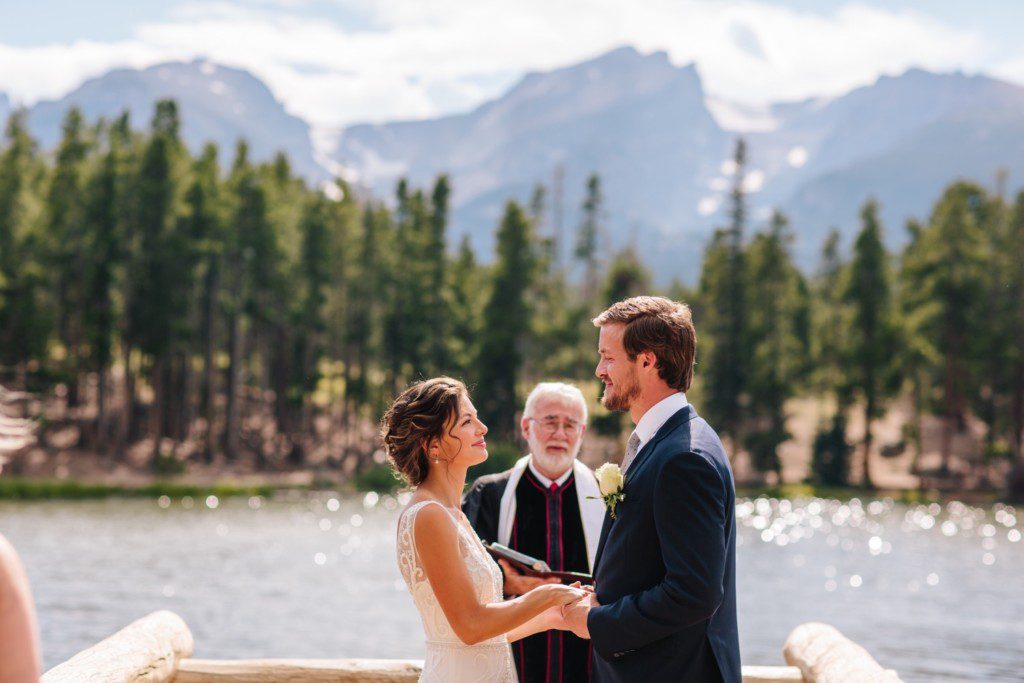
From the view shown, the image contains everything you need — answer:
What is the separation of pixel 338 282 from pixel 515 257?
36.7ft

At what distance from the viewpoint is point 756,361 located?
5975 cm

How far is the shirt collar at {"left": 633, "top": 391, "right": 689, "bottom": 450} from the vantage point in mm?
4273

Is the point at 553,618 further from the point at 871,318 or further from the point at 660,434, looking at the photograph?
the point at 871,318

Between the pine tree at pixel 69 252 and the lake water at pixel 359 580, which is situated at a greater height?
the pine tree at pixel 69 252

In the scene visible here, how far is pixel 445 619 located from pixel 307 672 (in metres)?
2.64

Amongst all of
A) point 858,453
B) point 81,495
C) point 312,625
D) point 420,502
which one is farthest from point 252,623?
point 858,453

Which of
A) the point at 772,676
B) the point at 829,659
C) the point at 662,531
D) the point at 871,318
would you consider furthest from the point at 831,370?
the point at 662,531

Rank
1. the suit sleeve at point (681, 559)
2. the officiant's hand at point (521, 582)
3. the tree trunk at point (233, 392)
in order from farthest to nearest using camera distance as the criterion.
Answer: the tree trunk at point (233, 392) → the officiant's hand at point (521, 582) → the suit sleeve at point (681, 559)

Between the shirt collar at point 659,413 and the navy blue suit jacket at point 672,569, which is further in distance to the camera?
the shirt collar at point 659,413

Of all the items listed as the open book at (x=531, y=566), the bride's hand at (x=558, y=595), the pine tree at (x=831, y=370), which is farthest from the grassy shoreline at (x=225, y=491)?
the bride's hand at (x=558, y=595)

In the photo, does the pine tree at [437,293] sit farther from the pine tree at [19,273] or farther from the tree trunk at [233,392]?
the pine tree at [19,273]

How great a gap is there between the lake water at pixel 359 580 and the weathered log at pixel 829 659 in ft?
40.5

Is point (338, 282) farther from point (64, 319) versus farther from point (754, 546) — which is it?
point (754, 546)

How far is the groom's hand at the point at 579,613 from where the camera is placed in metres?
4.36
